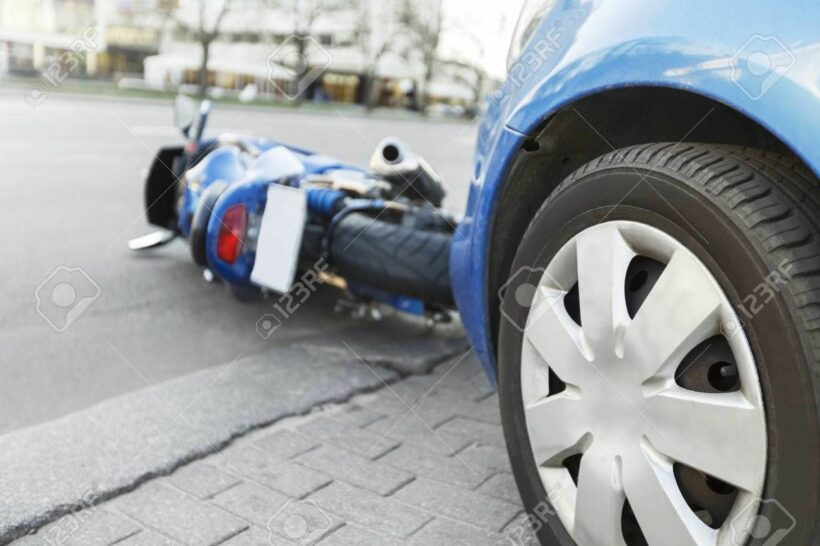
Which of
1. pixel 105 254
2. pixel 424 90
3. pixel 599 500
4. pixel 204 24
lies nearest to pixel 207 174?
pixel 105 254

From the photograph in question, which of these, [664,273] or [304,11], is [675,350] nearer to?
[664,273]

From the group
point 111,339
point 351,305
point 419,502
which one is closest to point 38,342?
point 111,339

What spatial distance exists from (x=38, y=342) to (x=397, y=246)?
5.17 ft

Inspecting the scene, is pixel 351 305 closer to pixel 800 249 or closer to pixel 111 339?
pixel 111 339

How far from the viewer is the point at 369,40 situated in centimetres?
4809

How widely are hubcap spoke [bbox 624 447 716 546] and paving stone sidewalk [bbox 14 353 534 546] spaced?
58 cm

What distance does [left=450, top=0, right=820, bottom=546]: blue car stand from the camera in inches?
55.5

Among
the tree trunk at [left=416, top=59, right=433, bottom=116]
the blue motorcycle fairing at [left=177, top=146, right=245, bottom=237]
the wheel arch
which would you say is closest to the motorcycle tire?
the blue motorcycle fairing at [left=177, top=146, right=245, bottom=237]

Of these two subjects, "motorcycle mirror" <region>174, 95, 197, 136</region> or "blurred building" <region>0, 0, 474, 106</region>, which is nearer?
"motorcycle mirror" <region>174, 95, 197, 136</region>

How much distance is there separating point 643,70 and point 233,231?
2.20 m
